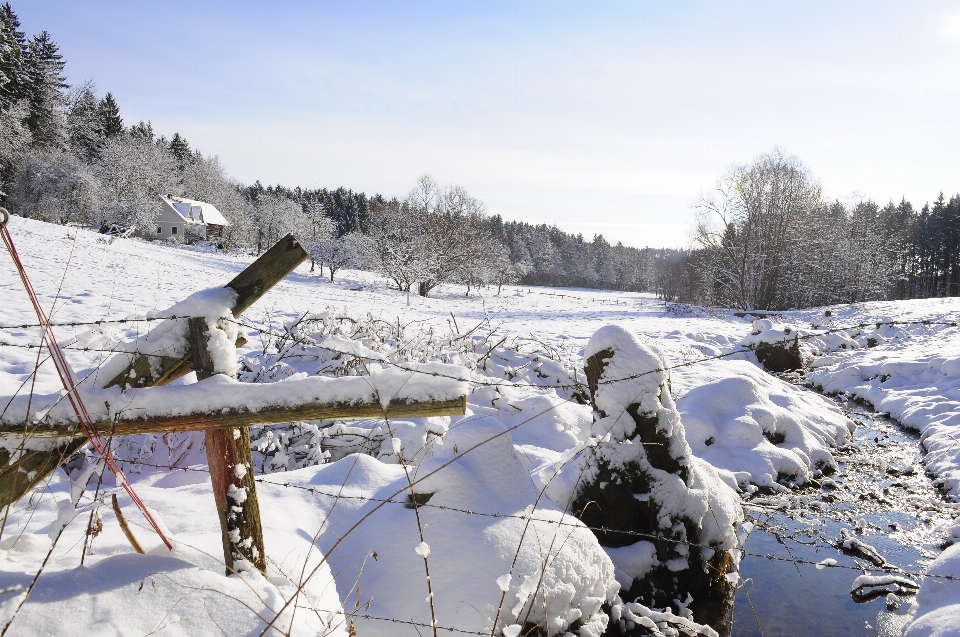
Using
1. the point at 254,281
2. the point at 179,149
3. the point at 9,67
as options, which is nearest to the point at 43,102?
the point at 9,67

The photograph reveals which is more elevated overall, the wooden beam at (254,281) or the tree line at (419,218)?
the tree line at (419,218)

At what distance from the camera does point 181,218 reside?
162ft

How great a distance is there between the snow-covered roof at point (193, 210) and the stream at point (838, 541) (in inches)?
2146

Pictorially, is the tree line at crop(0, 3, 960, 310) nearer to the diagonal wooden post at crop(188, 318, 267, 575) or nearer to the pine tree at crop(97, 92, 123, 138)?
the pine tree at crop(97, 92, 123, 138)

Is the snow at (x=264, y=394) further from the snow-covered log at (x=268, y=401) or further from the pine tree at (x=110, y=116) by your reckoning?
the pine tree at (x=110, y=116)

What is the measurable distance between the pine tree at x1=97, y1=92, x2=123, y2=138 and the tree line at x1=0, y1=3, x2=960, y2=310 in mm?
→ 170

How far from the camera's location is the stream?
14.8 feet

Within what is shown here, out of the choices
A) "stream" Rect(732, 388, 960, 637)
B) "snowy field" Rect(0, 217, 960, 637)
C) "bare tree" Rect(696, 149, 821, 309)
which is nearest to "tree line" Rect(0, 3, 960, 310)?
"bare tree" Rect(696, 149, 821, 309)

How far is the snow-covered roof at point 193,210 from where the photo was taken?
49406 millimetres

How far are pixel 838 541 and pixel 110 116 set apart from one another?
6945 cm

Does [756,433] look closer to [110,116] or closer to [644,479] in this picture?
[644,479]

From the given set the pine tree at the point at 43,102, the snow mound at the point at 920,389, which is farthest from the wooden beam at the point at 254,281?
the pine tree at the point at 43,102

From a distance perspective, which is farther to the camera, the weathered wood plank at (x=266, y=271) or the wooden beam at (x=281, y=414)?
the weathered wood plank at (x=266, y=271)

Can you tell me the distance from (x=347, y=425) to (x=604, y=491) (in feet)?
10.1
